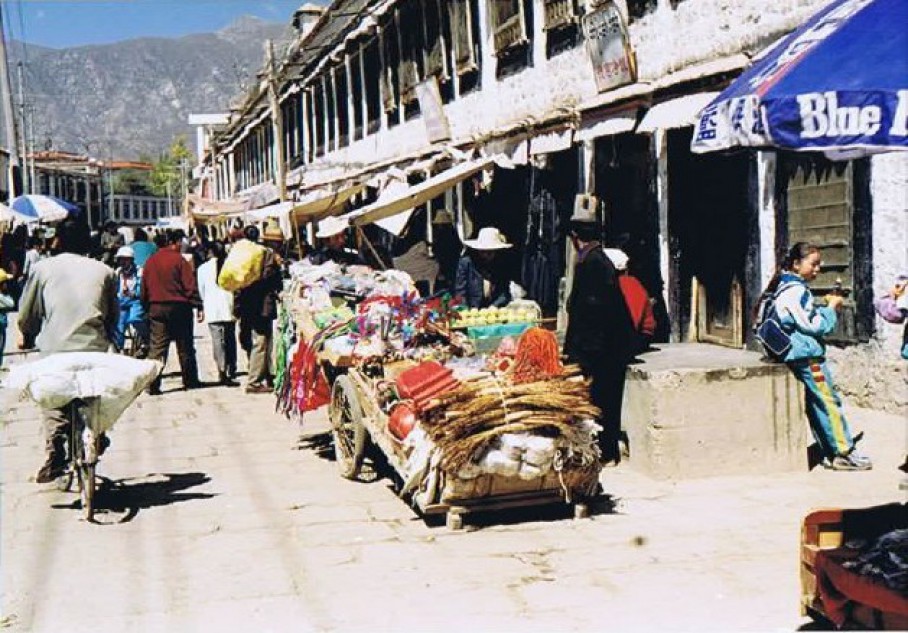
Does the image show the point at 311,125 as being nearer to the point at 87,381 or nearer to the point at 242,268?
the point at 242,268

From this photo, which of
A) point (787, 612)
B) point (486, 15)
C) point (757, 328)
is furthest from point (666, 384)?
point (486, 15)

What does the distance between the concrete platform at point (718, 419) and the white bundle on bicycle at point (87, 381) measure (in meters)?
3.45

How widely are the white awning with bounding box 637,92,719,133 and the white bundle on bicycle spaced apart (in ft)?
18.0

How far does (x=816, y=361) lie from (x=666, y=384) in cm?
110

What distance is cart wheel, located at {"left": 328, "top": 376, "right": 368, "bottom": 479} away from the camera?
8062mm

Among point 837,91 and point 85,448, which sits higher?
point 837,91

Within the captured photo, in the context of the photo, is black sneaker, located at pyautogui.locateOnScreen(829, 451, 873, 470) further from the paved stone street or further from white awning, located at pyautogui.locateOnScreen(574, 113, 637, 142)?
white awning, located at pyautogui.locateOnScreen(574, 113, 637, 142)

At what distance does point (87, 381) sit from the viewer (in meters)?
7.20

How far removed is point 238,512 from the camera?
7395mm

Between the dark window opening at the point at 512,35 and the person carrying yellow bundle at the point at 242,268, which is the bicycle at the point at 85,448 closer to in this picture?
the person carrying yellow bundle at the point at 242,268

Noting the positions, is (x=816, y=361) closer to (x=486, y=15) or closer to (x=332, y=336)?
(x=332, y=336)

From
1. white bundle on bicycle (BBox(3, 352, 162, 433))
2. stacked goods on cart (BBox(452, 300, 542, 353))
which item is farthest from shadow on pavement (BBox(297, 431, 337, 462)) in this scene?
white bundle on bicycle (BBox(3, 352, 162, 433))

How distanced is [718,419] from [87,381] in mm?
4282

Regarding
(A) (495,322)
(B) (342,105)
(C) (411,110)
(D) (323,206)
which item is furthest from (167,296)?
(B) (342,105)
